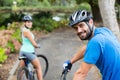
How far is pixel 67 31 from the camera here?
18141 mm

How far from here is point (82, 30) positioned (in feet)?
11.0

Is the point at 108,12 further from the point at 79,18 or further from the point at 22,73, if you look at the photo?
the point at 79,18

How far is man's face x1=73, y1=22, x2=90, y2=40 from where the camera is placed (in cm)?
336

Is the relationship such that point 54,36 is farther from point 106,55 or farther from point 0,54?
point 106,55

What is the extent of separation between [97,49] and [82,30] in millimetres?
263

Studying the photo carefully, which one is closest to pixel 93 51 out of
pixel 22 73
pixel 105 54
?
pixel 105 54

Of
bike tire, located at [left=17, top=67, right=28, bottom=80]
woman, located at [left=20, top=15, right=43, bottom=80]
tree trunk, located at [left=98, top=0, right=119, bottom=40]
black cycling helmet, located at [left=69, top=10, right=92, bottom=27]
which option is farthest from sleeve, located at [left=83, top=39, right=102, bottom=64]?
tree trunk, located at [left=98, top=0, right=119, bottom=40]

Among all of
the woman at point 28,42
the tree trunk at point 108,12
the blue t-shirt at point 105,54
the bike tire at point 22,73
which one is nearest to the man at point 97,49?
the blue t-shirt at point 105,54

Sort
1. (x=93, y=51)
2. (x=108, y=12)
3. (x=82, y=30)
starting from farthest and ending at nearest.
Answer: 1. (x=108, y=12)
2. (x=82, y=30)
3. (x=93, y=51)

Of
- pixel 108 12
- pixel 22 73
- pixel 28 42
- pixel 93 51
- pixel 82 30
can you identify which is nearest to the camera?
pixel 93 51

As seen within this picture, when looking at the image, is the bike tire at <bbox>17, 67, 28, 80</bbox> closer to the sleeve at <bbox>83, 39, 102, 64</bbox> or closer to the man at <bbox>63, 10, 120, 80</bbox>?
the man at <bbox>63, 10, 120, 80</bbox>

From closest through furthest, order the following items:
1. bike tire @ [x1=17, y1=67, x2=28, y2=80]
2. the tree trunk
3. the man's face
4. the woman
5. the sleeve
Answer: the sleeve
the man's face
the woman
bike tire @ [x1=17, y1=67, x2=28, y2=80]
the tree trunk

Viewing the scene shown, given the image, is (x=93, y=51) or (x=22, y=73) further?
(x=22, y=73)

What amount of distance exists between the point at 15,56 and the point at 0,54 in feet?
4.41
